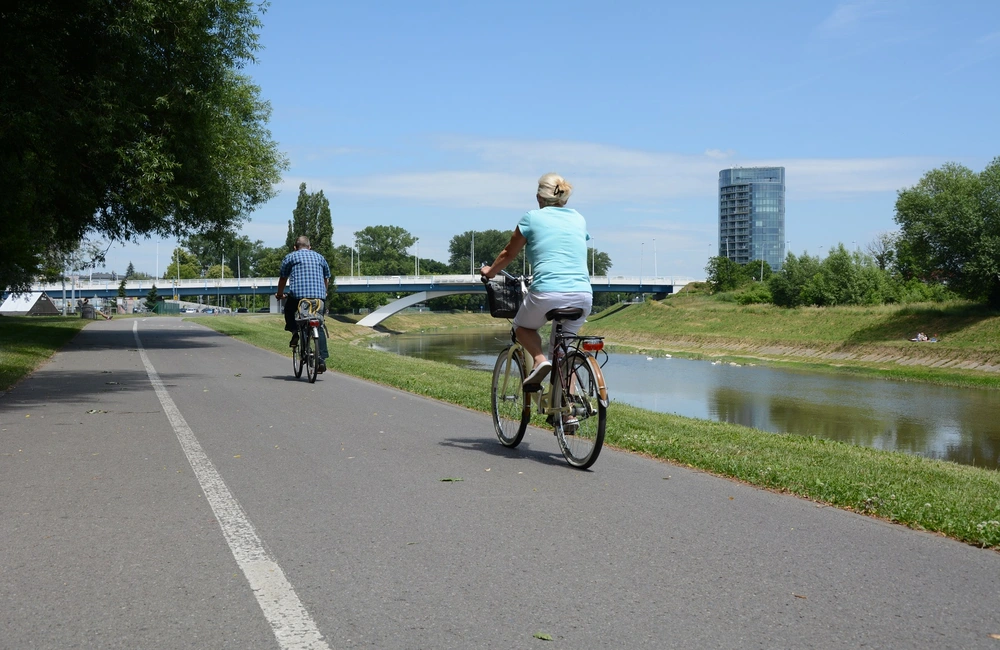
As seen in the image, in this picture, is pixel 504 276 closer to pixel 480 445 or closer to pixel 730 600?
pixel 480 445

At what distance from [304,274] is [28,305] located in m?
89.6

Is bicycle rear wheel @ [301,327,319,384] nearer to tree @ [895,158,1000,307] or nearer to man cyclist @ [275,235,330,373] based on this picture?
man cyclist @ [275,235,330,373]

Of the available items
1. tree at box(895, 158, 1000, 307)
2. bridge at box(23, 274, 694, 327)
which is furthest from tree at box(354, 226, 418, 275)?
tree at box(895, 158, 1000, 307)

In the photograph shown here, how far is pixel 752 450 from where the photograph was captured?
8383 millimetres

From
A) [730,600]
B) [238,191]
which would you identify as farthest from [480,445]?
[238,191]

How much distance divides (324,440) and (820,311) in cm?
5454

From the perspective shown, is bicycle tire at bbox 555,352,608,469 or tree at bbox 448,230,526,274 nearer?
bicycle tire at bbox 555,352,608,469

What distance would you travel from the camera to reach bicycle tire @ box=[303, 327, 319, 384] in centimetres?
1411

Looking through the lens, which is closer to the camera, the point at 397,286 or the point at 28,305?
the point at 397,286

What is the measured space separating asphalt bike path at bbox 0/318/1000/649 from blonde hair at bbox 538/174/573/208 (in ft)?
6.42

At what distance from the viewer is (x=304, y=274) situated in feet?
46.9

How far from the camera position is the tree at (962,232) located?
147ft

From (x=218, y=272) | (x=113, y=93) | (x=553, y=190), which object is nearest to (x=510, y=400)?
(x=553, y=190)

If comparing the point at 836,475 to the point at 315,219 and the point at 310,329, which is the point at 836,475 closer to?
the point at 310,329
